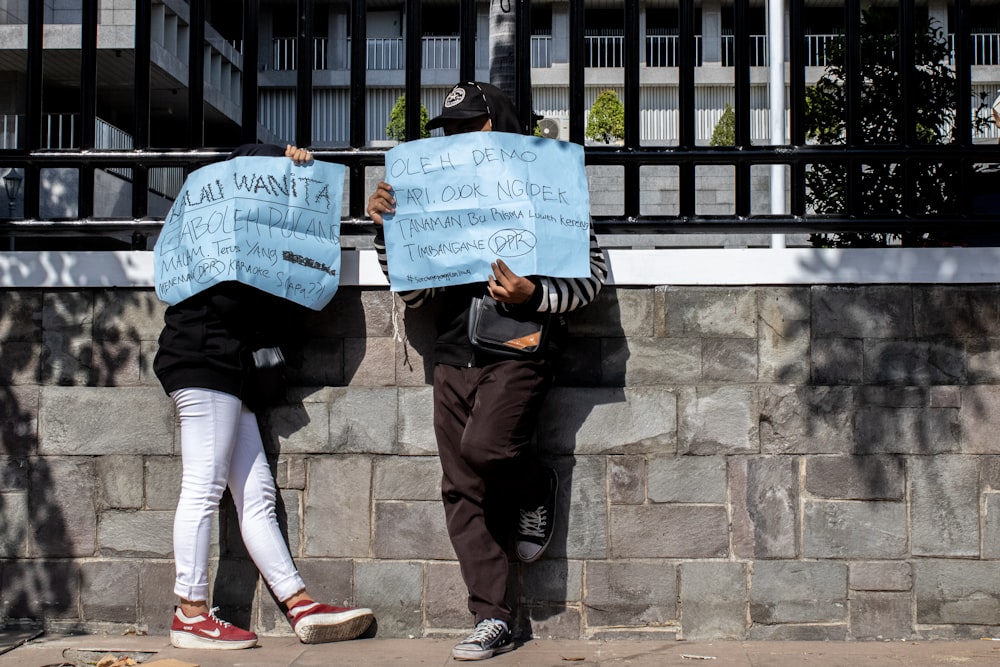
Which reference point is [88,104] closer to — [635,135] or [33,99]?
[33,99]

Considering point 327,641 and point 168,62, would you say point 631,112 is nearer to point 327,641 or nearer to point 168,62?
point 327,641

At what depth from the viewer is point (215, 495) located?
453 centimetres

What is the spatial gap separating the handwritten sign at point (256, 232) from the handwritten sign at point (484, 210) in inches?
14.2

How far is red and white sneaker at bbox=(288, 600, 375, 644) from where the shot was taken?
4508 millimetres

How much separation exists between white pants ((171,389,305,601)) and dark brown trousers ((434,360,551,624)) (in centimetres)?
77

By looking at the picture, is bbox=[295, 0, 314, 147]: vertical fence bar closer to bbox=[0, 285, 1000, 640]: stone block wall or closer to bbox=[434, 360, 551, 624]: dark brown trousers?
bbox=[0, 285, 1000, 640]: stone block wall

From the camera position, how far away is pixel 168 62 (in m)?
17.3

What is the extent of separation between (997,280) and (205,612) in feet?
12.3

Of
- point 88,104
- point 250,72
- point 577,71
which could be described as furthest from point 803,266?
point 88,104

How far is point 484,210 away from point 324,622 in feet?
6.16

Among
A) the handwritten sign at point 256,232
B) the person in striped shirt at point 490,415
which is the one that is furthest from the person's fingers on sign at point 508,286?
the handwritten sign at point 256,232

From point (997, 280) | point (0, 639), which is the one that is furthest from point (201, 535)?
point (997, 280)

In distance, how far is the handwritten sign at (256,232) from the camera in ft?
14.9

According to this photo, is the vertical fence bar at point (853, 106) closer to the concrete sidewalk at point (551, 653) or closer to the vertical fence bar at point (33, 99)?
the concrete sidewalk at point (551, 653)
